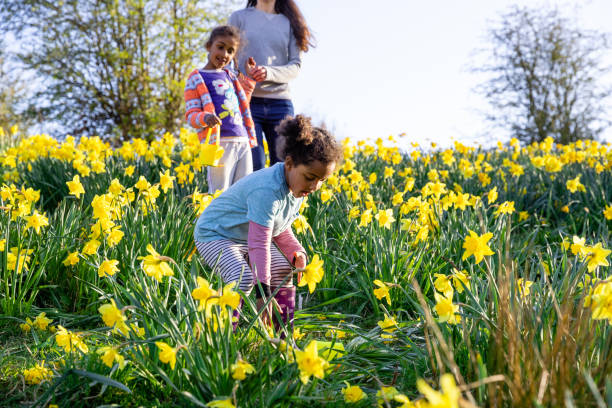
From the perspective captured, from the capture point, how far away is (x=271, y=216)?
7.59 feet

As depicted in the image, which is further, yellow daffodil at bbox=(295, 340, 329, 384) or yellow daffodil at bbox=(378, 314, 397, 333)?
yellow daffodil at bbox=(378, 314, 397, 333)

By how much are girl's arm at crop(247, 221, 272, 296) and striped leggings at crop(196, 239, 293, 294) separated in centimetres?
6

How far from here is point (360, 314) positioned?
2.99 meters

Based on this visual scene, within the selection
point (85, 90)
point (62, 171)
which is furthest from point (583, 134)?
point (62, 171)

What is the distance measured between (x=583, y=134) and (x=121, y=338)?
785 inches

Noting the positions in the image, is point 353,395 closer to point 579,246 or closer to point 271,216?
point 271,216

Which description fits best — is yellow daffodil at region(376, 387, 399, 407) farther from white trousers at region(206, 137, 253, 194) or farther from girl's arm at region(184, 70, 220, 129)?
girl's arm at region(184, 70, 220, 129)

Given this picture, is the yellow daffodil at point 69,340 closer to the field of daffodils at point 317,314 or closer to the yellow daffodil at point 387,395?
the field of daffodils at point 317,314

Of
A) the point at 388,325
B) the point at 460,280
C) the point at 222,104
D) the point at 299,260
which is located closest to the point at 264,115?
the point at 222,104

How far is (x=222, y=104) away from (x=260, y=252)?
74.2 inches

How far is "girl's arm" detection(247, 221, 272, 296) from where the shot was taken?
2254 millimetres

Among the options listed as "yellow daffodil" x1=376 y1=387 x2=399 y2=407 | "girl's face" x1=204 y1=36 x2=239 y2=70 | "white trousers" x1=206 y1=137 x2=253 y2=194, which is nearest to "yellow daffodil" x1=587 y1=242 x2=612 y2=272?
"yellow daffodil" x1=376 y1=387 x2=399 y2=407

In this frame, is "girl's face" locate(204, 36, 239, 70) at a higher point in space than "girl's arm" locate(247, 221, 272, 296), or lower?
higher

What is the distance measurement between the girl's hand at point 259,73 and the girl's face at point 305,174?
1.92 m
